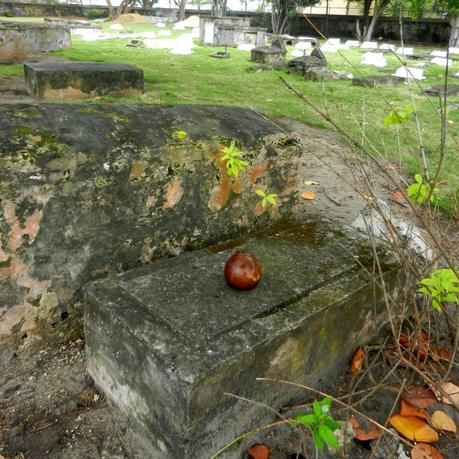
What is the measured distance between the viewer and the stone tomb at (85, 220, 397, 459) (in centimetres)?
149

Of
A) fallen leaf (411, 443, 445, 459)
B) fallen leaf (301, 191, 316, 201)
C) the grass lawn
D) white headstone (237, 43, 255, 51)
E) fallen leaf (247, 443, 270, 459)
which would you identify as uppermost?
white headstone (237, 43, 255, 51)

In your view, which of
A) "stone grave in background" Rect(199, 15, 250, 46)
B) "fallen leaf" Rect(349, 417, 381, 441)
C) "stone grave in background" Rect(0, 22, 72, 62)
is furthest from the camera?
"stone grave in background" Rect(199, 15, 250, 46)

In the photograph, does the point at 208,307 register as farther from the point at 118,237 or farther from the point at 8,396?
the point at 8,396

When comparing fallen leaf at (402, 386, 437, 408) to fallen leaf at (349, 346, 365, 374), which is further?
fallen leaf at (349, 346, 365, 374)

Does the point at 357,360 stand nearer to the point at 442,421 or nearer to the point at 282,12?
the point at 442,421

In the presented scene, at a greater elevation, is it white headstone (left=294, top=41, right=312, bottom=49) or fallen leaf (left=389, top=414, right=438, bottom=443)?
white headstone (left=294, top=41, right=312, bottom=49)

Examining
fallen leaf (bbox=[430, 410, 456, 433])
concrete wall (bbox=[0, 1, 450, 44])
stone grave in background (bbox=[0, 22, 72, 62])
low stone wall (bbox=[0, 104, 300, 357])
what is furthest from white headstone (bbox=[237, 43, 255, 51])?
fallen leaf (bbox=[430, 410, 456, 433])

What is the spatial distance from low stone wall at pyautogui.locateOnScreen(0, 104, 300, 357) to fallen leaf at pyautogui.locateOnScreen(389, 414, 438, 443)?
124cm

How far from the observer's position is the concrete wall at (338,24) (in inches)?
961

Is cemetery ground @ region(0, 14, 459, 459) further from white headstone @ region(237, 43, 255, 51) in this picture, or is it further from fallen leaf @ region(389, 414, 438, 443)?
white headstone @ region(237, 43, 255, 51)

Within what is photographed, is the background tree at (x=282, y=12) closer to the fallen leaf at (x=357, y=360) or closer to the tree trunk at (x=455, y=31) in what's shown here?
the tree trunk at (x=455, y=31)

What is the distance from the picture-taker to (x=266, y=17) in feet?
87.2

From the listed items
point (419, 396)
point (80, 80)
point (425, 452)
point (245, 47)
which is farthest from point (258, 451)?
point (245, 47)

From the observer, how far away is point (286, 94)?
8.53m
